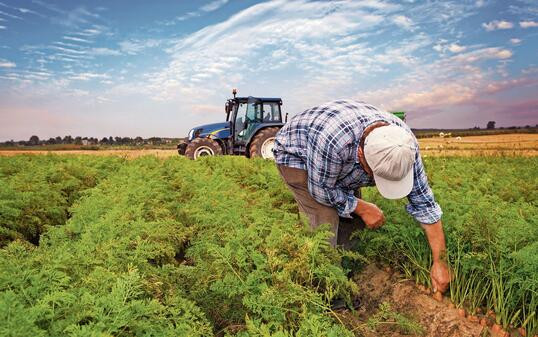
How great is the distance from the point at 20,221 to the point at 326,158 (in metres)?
5.72

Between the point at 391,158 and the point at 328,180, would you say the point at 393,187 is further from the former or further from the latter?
the point at 328,180

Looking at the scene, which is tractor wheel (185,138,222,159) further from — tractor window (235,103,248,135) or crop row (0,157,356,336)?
crop row (0,157,356,336)

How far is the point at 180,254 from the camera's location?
6.02 m

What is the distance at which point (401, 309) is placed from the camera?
14.3 ft

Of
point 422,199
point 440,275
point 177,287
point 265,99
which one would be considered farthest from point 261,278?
point 265,99

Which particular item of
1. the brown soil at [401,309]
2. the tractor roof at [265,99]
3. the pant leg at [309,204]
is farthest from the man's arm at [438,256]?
the tractor roof at [265,99]

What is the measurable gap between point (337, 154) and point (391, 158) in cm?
61

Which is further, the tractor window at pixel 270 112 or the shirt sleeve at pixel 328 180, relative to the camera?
the tractor window at pixel 270 112

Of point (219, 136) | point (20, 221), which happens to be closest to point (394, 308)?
point (20, 221)

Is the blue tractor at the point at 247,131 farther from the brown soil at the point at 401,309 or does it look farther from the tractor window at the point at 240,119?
the brown soil at the point at 401,309

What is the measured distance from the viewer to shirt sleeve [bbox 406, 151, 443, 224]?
372cm

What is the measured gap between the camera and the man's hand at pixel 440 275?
4.10 m

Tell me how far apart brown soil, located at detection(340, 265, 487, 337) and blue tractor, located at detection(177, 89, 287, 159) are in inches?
437

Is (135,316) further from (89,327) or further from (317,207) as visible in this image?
(317,207)
